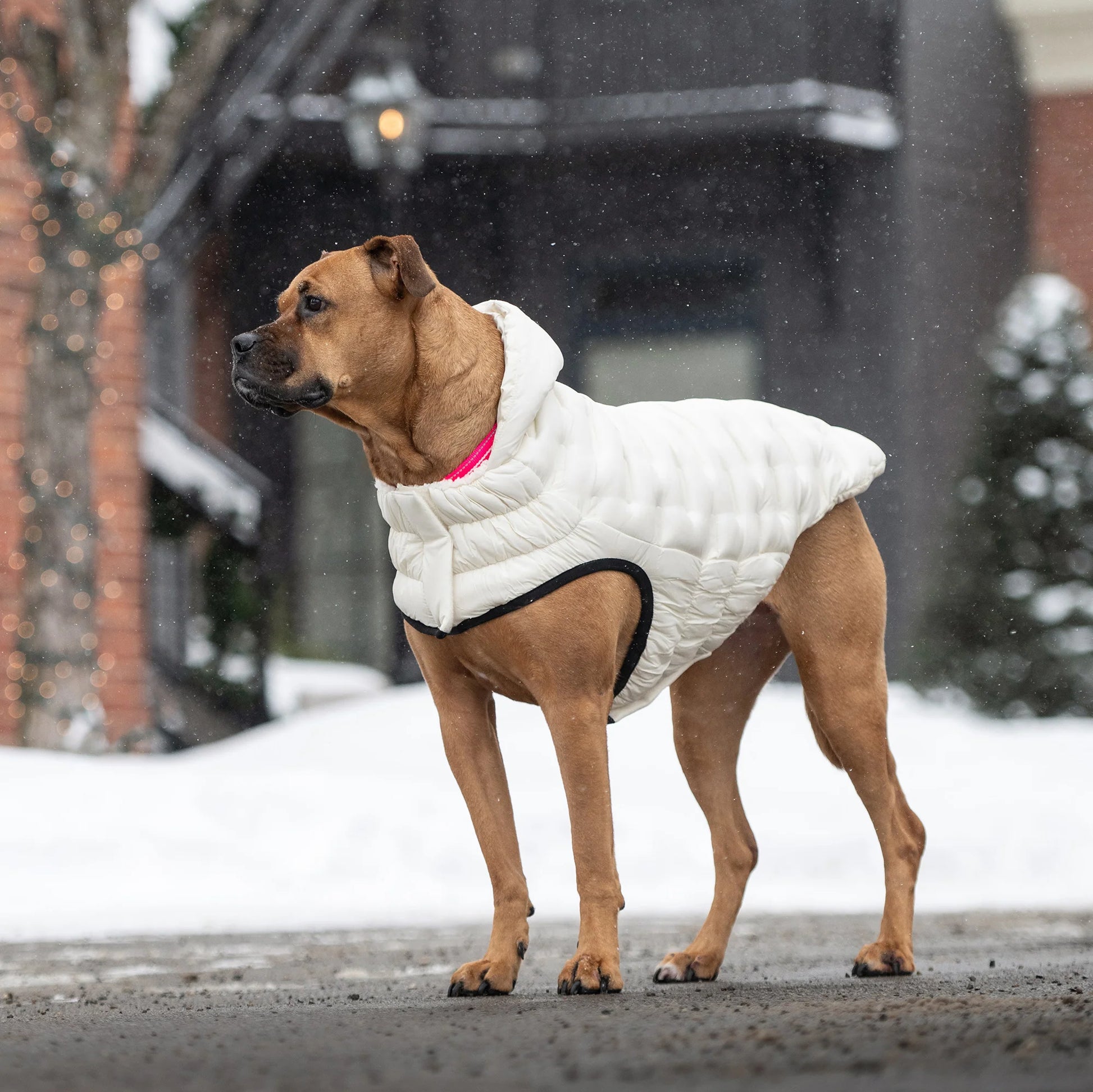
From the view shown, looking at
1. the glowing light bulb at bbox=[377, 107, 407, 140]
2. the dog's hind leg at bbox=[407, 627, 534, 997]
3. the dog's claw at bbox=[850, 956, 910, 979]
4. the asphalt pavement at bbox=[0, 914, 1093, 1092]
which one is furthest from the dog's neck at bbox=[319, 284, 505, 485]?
the glowing light bulb at bbox=[377, 107, 407, 140]

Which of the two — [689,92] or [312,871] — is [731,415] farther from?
[689,92]

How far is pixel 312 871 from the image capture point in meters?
7.84

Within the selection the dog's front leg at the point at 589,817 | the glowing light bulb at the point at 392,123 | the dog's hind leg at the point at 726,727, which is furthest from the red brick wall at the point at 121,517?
the dog's front leg at the point at 589,817

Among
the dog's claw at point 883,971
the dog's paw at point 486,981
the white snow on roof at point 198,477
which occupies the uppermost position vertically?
the white snow on roof at point 198,477

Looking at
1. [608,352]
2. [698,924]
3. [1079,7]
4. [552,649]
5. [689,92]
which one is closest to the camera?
[552,649]

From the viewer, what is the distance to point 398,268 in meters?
4.08

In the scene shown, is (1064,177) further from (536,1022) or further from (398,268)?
(536,1022)

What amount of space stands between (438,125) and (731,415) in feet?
40.8

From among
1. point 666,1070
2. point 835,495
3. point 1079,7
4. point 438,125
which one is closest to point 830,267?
point 438,125

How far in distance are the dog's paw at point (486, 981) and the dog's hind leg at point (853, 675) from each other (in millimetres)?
1080

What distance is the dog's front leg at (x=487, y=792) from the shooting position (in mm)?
4184

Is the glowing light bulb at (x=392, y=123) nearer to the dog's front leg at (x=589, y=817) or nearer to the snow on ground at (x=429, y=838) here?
the snow on ground at (x=429, y=838)

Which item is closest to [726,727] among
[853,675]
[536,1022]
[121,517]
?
[853,675]

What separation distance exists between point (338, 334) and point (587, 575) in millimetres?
843
